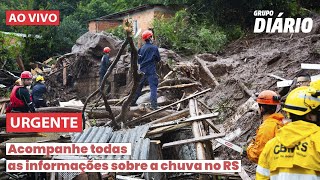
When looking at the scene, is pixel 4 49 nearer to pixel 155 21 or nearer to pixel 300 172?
pixel 155 21

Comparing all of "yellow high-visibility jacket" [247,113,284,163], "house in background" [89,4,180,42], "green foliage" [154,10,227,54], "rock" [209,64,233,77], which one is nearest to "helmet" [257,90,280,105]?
"yellow high-visibility jacket" [247,113,284,163]

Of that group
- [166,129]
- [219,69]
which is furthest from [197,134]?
[219,69]

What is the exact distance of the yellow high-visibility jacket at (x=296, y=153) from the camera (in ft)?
6.23

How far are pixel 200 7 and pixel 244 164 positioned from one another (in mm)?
9731

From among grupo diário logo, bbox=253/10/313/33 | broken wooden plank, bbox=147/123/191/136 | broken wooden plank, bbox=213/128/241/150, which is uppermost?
grupo diário logo, bbox=253/10/313/33

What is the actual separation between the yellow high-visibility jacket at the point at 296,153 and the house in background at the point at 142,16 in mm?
11699

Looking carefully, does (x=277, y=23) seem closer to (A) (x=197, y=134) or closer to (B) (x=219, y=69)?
(B) (x=219, y=69)

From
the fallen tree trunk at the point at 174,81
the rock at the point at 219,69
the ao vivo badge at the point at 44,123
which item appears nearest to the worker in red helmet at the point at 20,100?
the ao vivo badge at the point at 44,123

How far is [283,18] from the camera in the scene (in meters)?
12.6

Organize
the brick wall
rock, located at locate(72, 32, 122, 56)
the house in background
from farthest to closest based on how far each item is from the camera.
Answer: the brick wall, the house in background, rock, located at locate(72, 32, 122, 56)

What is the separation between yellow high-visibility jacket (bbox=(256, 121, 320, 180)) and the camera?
1.90 m

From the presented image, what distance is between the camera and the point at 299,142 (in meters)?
1.93

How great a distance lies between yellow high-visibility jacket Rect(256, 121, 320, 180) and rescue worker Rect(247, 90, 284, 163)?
0.46 metres

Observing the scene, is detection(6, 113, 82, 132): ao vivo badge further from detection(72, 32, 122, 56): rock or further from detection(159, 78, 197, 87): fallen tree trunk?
detection(72, 32, 122, 56): rock
